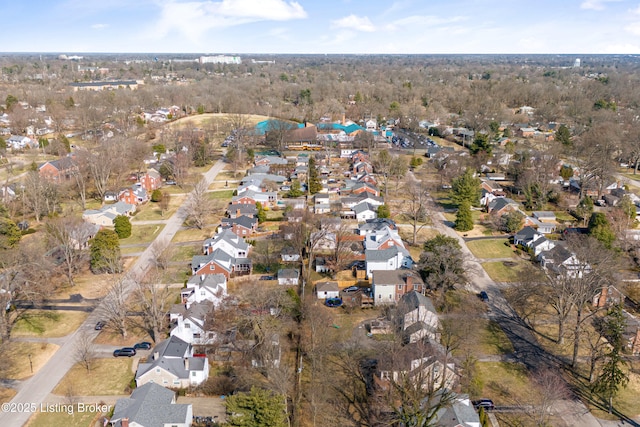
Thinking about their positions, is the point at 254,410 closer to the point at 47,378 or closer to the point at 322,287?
the point at 47,378

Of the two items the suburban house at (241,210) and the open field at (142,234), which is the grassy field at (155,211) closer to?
the open field at (142,234)

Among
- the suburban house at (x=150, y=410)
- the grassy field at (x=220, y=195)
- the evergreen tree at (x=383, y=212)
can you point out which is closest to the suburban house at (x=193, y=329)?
the suburban house at (x=150, y=410)

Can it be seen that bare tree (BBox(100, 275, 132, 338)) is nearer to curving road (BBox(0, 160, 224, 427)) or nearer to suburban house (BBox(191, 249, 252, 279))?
curving road (BBox(0, 160, 224, 427))

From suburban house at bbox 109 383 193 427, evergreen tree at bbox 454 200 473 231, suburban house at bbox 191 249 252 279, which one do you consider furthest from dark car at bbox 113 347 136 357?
evergreen tree at bbox 454 200 473 231

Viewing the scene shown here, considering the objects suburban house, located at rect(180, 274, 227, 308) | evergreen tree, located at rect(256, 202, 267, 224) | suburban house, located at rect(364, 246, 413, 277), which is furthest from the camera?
evergreen tree, located at rect(256, 202, 267, 224)

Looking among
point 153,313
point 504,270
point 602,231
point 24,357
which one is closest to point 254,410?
point 153,313

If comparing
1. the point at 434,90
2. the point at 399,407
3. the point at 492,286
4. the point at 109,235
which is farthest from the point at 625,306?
the point at 434,90
